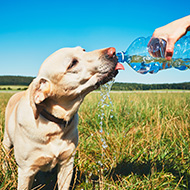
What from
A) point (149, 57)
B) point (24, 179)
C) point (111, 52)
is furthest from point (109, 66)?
point (24, 179)

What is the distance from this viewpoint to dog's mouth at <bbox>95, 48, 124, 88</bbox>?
2.09 metres

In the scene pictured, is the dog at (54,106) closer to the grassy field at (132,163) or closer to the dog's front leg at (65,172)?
the dog's front leg at (65,172)

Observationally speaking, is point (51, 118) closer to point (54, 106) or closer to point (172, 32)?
point (54, 106)

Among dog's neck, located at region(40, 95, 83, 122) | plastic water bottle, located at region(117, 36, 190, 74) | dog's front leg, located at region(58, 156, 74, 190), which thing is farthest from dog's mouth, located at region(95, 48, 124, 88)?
dog's front leg, located at region(58, 156, 74, 190)

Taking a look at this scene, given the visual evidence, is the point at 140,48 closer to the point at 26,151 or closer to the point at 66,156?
the point at 66,156

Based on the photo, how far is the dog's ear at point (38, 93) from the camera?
6.50ft

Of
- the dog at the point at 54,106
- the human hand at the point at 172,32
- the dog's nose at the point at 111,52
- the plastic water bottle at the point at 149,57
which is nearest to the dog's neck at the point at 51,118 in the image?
the dog at the point at 54,106

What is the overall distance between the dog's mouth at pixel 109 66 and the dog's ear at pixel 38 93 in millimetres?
538

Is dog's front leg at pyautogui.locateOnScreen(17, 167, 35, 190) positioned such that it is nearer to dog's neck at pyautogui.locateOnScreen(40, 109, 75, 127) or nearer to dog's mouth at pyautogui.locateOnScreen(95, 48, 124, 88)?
dog's neck at pyautogui.locateOnScreen(40, 109, 75, 127)

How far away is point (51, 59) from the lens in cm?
215

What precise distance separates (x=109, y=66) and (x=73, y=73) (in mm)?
389

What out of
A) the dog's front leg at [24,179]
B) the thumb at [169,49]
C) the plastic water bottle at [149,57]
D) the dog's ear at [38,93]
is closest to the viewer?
the thumb at [169,49]

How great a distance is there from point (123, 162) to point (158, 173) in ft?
1.52

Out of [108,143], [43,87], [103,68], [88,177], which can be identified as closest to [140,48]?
[103,68]
